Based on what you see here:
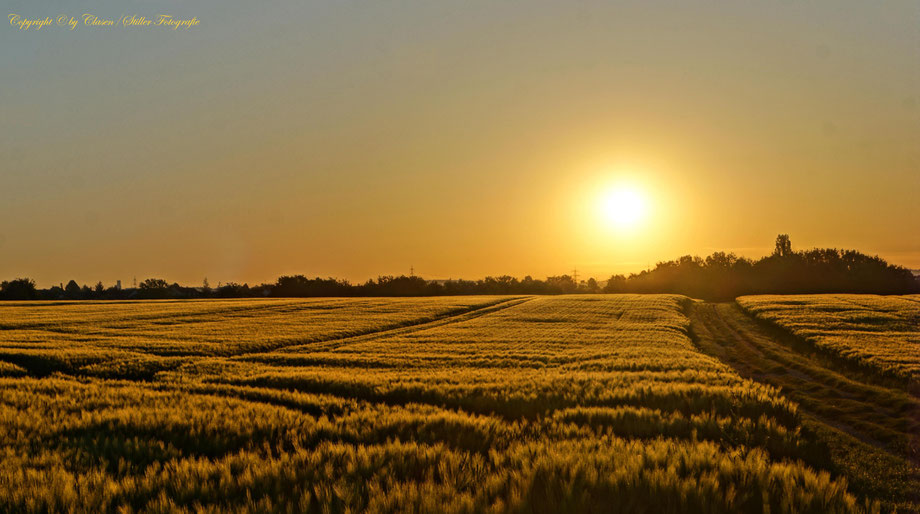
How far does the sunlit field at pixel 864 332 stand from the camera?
882 inches

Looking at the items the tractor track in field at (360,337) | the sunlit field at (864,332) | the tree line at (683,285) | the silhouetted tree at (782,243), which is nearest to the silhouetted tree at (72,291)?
the tree line at (683,285)

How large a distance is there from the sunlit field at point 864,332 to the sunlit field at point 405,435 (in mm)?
Result: 6925

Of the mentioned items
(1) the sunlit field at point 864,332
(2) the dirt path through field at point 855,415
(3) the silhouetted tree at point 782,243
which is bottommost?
(2) the dirt path through field at point 855,415

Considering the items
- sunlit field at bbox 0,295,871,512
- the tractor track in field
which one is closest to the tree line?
the tractor track in field

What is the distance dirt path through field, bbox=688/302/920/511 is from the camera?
10023mm

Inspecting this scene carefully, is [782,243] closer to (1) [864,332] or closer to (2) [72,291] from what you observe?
(1) [864,332]

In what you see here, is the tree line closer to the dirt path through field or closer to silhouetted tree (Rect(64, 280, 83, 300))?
silhouetted tree (Rect(64, 280, 83, 300))

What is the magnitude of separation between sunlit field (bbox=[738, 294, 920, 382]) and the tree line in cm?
7359

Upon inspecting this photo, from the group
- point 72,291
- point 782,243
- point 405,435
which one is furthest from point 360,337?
point 782,243

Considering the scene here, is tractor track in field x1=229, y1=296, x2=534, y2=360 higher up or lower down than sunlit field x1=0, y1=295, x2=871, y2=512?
lower down

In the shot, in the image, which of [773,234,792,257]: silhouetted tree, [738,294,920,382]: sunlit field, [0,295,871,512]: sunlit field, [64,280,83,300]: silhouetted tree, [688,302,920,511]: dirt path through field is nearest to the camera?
[0,295,871,512]: sunlit field

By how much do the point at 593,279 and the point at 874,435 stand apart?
563 ft

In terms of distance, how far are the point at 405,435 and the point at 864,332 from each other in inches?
1424

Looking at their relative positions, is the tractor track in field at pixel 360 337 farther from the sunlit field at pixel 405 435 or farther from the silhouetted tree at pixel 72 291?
the silhouetted tree at pixel 72 291
